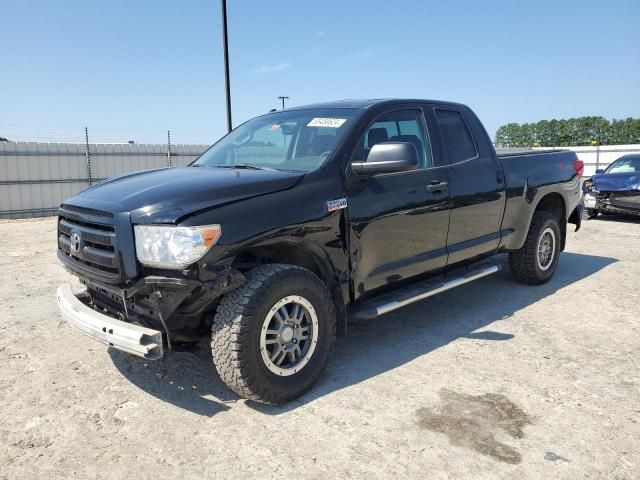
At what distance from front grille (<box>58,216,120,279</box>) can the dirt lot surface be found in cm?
87

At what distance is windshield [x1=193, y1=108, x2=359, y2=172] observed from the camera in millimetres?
3650

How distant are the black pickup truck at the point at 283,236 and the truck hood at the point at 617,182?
7580 millimetres

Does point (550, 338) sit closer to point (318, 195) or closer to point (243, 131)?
point (318, 195)

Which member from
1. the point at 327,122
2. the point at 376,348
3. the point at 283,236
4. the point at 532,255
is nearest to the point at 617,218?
the point at 532,255

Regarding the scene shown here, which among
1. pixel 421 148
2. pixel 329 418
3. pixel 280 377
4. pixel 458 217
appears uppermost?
pixel 421 148

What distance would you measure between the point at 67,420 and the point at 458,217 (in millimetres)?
3251

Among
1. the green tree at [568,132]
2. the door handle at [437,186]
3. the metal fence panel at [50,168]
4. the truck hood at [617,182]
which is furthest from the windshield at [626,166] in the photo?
the green tree at [568,132]

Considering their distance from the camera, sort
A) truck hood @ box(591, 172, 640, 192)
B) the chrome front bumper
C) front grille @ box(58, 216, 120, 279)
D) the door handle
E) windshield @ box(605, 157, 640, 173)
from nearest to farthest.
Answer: the chrome front bumper
front grille @ box(58, 216, 120, 279)
the door handle
truck hood @ box(591, 172, 640, 192)
windshield @ box(605, 157, 640, 173)

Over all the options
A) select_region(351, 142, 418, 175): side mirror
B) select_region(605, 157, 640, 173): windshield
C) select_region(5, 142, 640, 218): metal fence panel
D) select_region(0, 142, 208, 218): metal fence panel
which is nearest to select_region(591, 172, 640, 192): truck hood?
select_region(605, 157, 640, 173): windshield

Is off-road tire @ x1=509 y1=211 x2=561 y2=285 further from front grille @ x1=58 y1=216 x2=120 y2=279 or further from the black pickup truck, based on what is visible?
front grille @ x1=58 y1=216 x2=120 y2=279

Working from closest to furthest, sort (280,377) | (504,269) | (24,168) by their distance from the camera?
(280,377), (504,269), (24,168)

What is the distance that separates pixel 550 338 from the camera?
421cm

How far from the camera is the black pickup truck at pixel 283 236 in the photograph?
2.81 meters

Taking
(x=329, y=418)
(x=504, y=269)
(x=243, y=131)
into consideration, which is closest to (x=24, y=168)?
(x=243, y=131)
